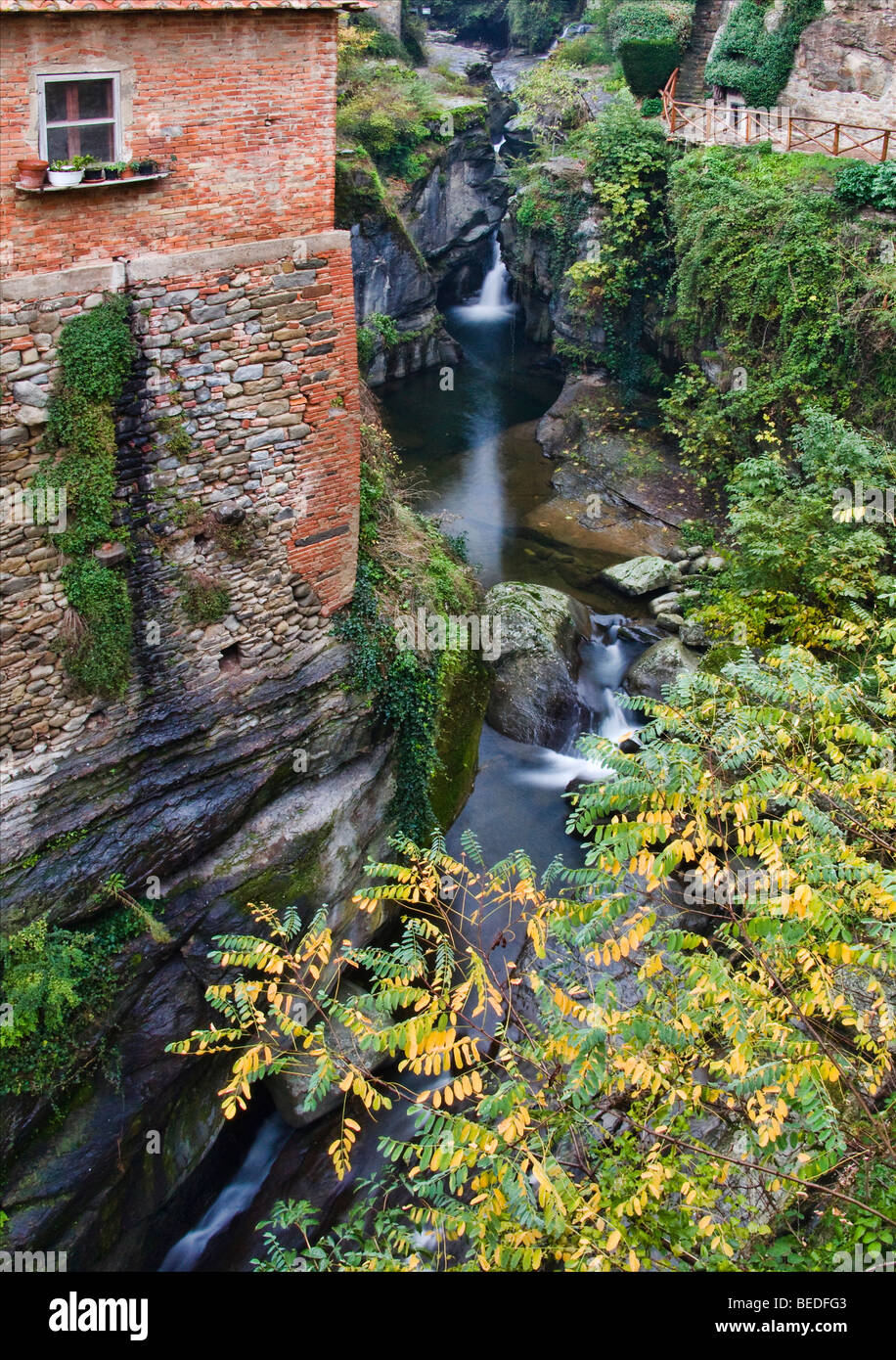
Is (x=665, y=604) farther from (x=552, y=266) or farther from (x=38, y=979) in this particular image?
(x=38, y=979)

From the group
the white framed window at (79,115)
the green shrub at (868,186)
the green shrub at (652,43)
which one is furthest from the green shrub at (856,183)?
the white framed window at (79,115)

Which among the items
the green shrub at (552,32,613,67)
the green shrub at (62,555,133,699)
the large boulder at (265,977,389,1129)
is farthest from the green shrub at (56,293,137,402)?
the green shrub at (552,32,613,67)

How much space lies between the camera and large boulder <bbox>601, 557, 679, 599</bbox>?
17.0 meters

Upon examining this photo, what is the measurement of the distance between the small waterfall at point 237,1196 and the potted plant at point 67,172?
30.0ft

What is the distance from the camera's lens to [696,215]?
18.6 meters

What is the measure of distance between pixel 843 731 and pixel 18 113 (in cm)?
758

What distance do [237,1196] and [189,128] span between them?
10124 mm

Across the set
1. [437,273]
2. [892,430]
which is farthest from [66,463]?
[437,273]

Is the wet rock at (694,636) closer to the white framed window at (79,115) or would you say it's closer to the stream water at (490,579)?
the stream water at (490,579)

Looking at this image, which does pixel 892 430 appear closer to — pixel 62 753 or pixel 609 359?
pixel 609 359

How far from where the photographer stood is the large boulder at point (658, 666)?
14.7 meters

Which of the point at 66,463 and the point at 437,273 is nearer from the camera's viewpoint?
the point at 66,463

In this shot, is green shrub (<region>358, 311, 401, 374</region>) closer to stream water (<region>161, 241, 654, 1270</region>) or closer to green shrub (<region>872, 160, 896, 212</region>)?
stream water (<region>161, 241, 654, 1270</region>)

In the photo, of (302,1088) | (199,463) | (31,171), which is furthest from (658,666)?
(31,171)
